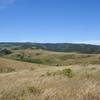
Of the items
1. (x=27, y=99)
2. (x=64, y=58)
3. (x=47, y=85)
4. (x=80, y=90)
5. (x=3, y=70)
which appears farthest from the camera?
(x=64, y=58)

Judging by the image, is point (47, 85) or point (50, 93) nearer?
point (50, 93)

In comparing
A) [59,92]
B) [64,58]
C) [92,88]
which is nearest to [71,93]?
[59,92]

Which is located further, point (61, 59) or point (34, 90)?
point (61, 59)

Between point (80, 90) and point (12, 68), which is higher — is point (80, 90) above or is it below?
above

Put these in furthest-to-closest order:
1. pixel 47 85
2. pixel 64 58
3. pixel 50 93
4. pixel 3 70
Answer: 1. pixel 64 58
2. pixel 3 70
3. pixel 47 85
4. pixel 50 93

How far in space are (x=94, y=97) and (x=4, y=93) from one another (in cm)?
270

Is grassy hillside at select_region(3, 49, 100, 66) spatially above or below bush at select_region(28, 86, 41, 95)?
below

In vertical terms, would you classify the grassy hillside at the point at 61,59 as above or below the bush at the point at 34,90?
below

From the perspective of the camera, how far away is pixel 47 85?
32.3 ft

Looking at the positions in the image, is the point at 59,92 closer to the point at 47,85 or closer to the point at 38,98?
the point at 38,98

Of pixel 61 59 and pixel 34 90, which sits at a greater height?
pixel 34 90

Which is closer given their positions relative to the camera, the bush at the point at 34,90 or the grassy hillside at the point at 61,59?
the bush at the point at 34,90

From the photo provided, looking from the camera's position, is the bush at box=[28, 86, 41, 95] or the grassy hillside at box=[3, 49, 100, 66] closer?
the bush at box=[28, 86, 41, 95]

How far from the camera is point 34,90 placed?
886 cm
